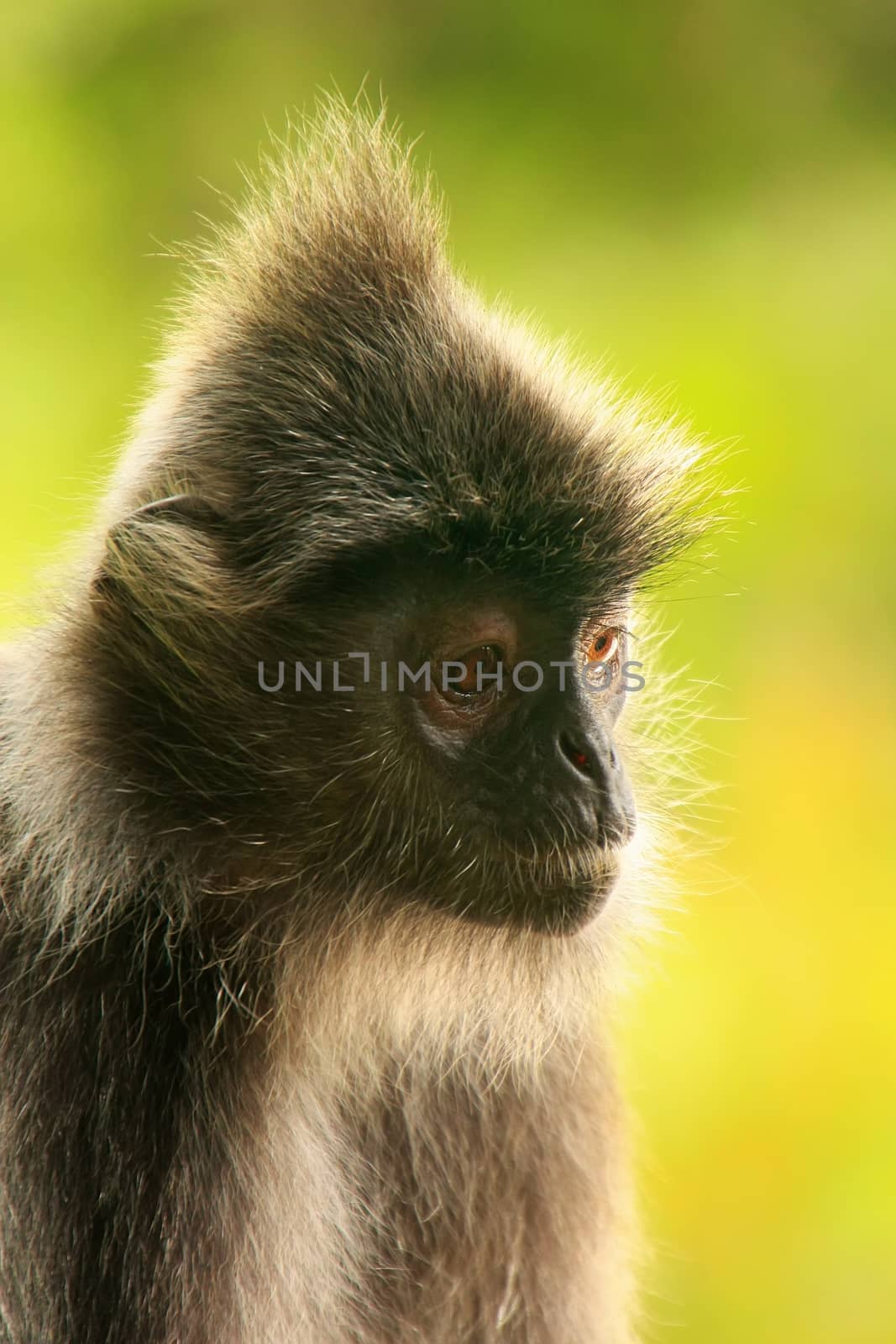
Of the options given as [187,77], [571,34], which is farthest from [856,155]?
[187,77]

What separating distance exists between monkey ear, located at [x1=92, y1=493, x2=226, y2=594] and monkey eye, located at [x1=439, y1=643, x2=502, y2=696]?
52cm

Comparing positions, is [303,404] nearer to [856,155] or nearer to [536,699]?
[536,699]

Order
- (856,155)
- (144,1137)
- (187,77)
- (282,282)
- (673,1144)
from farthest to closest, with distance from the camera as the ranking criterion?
(856,155), (187,77), (673,1144), (282,282), (144,1137)

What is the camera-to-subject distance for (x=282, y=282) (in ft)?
10.1

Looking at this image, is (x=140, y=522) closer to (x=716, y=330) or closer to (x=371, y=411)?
(x=371, y=411)

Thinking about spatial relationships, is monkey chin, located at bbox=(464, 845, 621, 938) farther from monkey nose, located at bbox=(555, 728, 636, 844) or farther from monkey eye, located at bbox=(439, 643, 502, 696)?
monkey eye, located at bbox=(439, 643, 502, 696)

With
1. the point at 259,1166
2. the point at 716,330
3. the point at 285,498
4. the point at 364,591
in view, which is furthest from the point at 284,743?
the point at 716,330

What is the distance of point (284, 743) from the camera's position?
9.95ft

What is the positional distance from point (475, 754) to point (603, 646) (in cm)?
43

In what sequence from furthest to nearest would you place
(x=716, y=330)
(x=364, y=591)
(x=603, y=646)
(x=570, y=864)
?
(x=716, y=330) < (x=603, y=646) < (x=570, y=864) < (x=364, y=591)

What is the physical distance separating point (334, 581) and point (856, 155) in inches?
206

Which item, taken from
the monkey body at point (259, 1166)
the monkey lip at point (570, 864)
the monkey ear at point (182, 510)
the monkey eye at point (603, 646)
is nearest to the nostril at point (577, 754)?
the monkey lip at point (570, 864)

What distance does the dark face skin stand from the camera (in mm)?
2955

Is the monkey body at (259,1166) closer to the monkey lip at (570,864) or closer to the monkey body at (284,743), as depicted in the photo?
the monkey body at (284,743)
